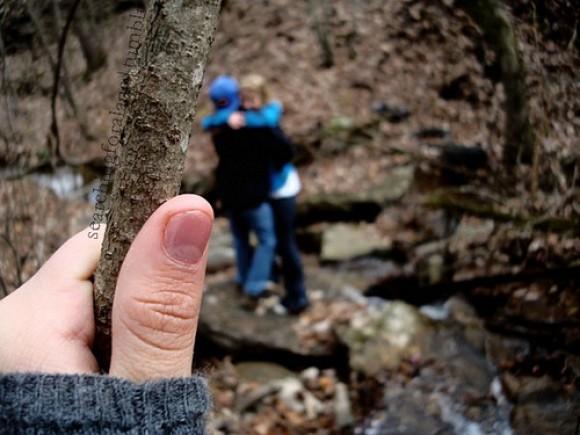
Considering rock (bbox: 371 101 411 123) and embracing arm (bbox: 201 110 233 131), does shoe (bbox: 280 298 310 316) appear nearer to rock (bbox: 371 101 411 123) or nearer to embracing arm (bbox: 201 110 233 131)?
embracing arm (bbox: 201 110 233 131)

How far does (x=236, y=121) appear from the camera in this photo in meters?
4.45

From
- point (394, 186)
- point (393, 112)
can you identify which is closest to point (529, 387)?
point (394, 186)

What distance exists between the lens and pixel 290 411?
4215 mm

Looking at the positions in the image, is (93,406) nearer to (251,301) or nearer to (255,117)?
(255,117)

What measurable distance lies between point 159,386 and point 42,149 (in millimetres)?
3824

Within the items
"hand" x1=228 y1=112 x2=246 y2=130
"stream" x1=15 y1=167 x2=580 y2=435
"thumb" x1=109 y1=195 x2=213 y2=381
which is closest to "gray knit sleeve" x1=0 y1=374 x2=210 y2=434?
"thumb" x1=109 y1=195 x2=213 y2=381

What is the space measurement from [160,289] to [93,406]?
292 mm

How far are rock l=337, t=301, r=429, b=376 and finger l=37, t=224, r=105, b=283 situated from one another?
320 centimetres

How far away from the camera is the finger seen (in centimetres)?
146

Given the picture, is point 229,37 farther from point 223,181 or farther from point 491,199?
point 491,199

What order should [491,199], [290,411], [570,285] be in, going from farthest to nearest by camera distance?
1. [491,199]
2. [290,411]
3. [570,285]

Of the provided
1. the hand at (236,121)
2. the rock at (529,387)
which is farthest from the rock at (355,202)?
the rock at (529,387)

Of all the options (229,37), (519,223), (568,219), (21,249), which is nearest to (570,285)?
(568,219)

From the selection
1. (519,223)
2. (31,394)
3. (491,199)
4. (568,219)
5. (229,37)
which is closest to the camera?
(31,394)
